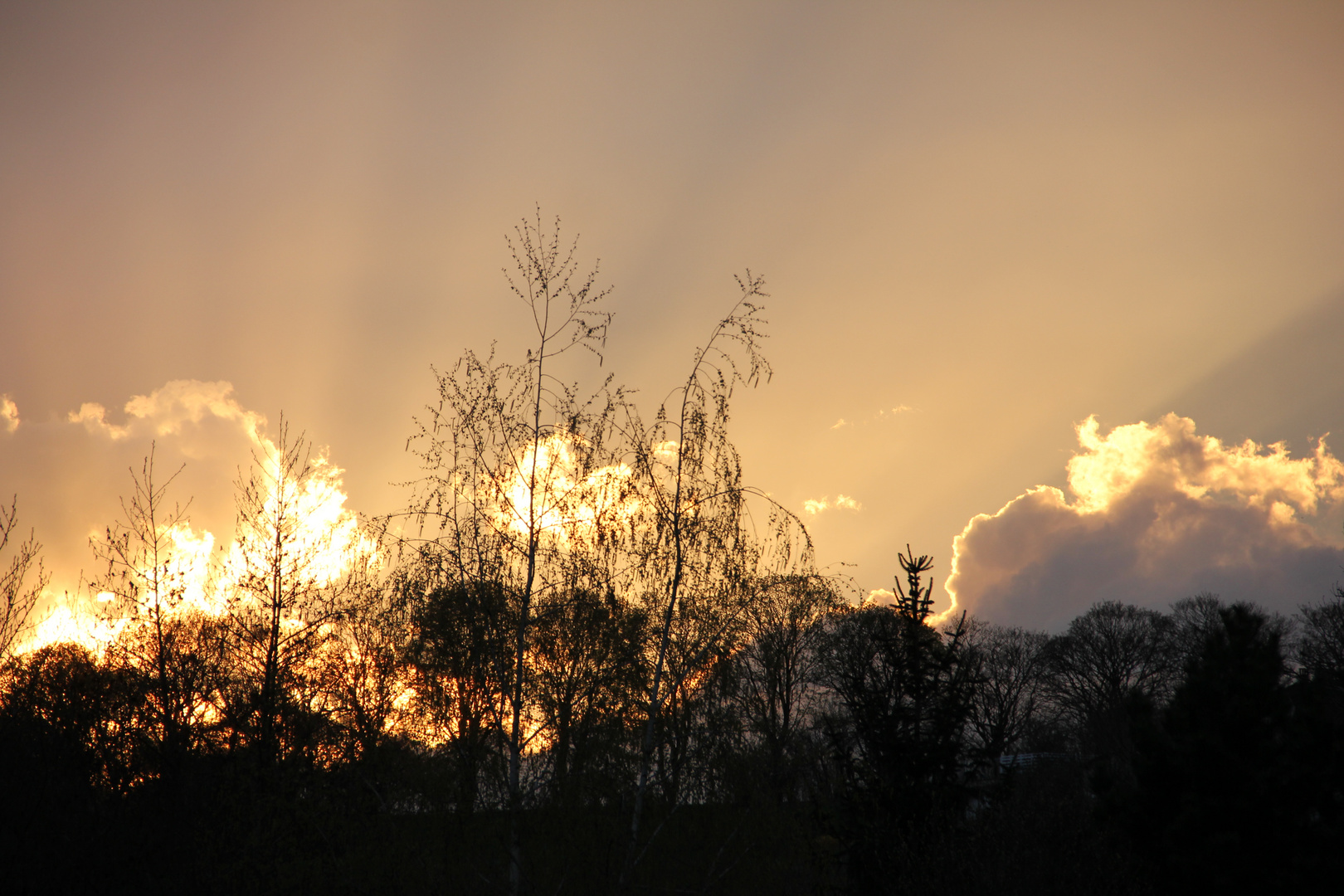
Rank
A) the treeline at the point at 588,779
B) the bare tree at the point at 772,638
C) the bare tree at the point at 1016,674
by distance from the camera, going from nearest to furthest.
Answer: the treeline at the point at 588,779, the bare tree at the point at 772,638, the bare tree at the point at 1016,674

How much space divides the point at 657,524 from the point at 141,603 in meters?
12.3

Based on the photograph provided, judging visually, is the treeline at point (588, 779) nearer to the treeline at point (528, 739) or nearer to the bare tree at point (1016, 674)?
the treeline at point (528, 739)

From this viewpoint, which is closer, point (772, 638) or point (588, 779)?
point (588, 779)

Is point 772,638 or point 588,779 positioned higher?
point 772,638

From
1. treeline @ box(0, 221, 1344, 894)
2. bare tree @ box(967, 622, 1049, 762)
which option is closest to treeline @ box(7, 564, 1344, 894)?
treeline @ box(0, 221, 1344, 894)

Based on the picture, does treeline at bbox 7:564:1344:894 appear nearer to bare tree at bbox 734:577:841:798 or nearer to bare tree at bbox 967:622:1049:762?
Answer: bare tree at bbox 734:577:841:798

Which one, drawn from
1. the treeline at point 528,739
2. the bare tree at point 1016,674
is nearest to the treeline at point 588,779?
the treeline at point 528,739

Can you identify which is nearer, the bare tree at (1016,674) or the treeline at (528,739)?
the treeline at (528,739)

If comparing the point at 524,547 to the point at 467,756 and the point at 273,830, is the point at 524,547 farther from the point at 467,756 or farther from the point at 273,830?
the point at 273,830

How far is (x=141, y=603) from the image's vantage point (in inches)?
722

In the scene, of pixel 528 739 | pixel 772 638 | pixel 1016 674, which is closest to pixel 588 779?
pixel 528 739

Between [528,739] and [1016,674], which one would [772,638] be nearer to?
[528,739]

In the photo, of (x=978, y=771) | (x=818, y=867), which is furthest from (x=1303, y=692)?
(x=818, y=867)

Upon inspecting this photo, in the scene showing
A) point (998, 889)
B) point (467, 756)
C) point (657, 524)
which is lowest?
point (998, 889)
